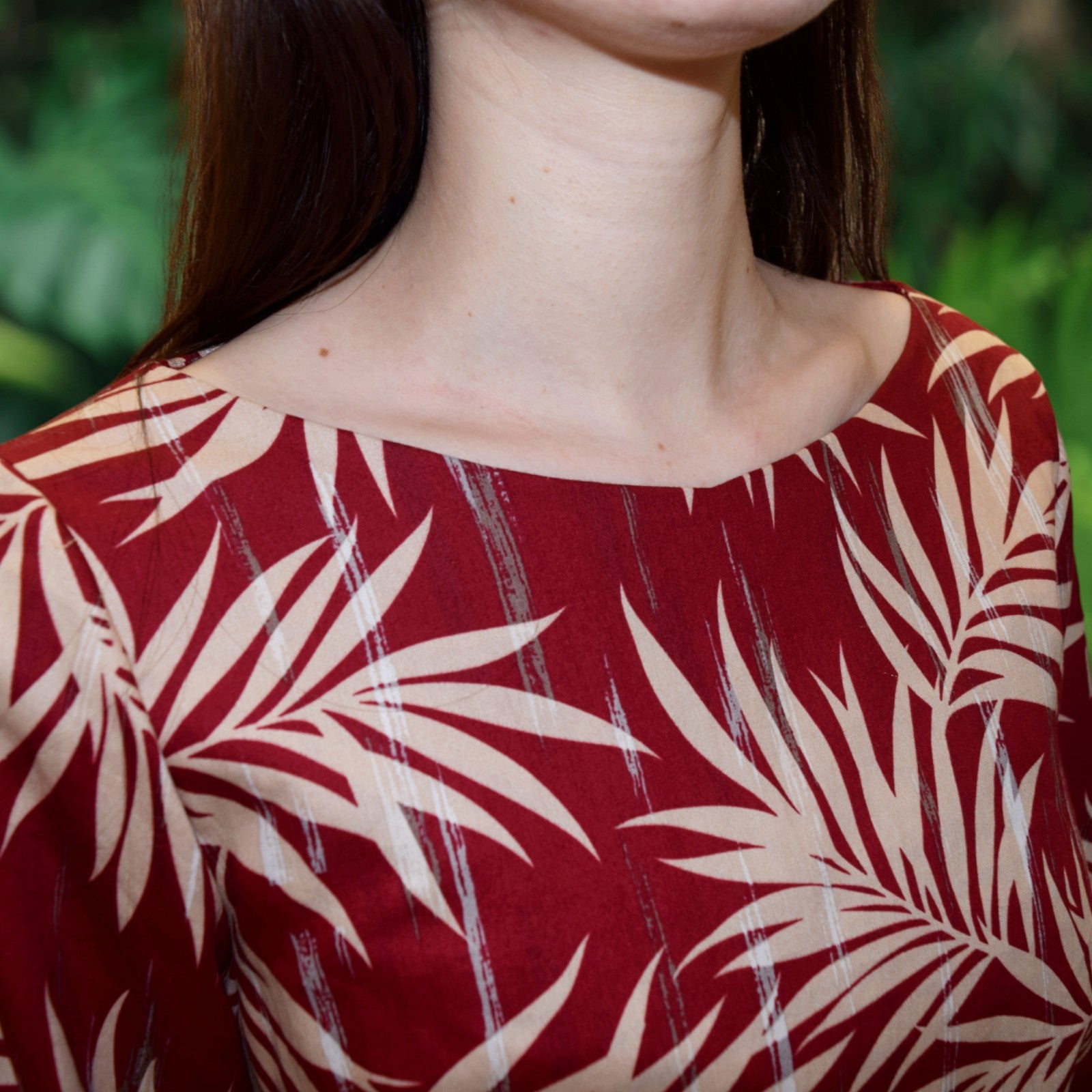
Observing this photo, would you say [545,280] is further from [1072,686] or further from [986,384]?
[1072,686]

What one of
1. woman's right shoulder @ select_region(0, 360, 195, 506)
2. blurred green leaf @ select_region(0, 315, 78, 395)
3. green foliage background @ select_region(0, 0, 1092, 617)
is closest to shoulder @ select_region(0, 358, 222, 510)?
woman's right shoulder @ select_region(0, 360, 195, 506)

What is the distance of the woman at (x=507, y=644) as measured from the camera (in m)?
0.60

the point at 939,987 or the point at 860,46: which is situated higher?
the point at 860,46

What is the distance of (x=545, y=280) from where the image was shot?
71 cm

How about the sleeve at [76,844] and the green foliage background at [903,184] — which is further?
the green foliage background at [903,184]

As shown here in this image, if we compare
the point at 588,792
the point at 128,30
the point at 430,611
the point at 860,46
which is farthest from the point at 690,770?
the point at 128,30

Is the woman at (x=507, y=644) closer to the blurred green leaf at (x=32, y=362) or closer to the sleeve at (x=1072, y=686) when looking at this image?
the sleeve at (x=1072, y=686)

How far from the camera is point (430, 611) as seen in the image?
2.09 feet

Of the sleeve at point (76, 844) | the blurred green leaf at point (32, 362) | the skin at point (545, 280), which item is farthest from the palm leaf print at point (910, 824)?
the blurred green leaf at point (32, 362)

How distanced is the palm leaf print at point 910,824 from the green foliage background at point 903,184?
1081 millimetres

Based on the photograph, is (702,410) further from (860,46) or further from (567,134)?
(860,46)

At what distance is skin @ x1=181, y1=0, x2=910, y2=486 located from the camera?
0.68 metres

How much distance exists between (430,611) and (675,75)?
0.33 m

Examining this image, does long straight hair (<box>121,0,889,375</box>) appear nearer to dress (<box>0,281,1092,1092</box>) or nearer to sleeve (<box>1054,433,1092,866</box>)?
dress (<box>0,281,1092,1092</box>)
